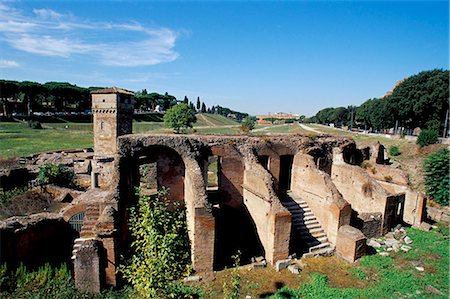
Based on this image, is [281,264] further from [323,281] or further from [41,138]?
[41,138]

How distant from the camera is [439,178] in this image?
1850 cm

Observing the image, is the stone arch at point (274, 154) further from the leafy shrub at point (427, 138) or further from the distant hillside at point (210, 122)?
the distant hillside at point (210, 122)

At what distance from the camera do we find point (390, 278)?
10219 mm

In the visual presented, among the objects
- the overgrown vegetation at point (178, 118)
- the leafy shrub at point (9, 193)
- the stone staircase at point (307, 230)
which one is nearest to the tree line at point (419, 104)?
the overgrown vegetation at point (178, 118)

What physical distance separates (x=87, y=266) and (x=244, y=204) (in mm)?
7368

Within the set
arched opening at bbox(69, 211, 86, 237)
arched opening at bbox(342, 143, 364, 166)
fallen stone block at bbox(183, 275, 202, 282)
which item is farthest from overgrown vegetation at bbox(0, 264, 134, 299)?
arched opening at bbox(342, 143, 364, 166)

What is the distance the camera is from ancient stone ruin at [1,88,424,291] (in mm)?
10047

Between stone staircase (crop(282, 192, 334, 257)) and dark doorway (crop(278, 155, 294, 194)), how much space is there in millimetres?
1588

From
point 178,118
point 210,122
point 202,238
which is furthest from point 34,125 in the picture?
point 202,238

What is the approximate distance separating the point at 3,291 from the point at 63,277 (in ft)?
5.46

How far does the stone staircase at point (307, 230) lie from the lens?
39.5 ft

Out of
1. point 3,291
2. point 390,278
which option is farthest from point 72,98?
point 390,278

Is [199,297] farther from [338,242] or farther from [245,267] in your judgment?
[338,242]

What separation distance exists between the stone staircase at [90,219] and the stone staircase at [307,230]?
8715 millimetres
